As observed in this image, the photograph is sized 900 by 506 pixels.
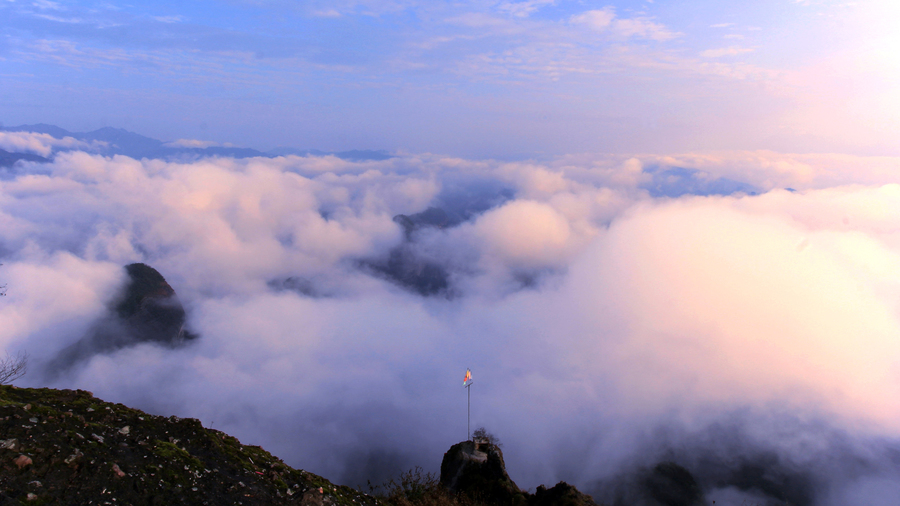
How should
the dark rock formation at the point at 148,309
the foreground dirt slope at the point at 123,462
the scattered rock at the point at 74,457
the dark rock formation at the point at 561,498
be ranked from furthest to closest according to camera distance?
the dark rock formation at the point at 148,309 → the dark rock formation at the point at 561,498 → the scattered rock at the point at 74,457 → the foreground dirt slope at the point at 123,462

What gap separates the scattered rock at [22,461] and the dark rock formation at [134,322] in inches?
7313

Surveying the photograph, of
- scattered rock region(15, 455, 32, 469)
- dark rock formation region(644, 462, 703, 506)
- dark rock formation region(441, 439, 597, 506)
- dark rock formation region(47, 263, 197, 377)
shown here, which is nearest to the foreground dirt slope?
scattered rock region(15, 455, 32, 469)

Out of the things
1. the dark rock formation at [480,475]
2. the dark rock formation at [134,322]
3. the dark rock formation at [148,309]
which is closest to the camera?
the dark rock formation at [480,475]

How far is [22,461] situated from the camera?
40.8 ft

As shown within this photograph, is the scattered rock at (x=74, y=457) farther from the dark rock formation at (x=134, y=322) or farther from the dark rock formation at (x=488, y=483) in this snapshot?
the dark rock formation at (x=134, y=322)

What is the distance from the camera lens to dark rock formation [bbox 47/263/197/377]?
160 meters

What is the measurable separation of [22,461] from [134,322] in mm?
190946

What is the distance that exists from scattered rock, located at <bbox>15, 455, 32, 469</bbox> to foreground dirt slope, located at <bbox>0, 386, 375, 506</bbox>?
23mm

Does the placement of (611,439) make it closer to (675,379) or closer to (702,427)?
(702,427)

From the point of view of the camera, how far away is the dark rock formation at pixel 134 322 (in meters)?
160

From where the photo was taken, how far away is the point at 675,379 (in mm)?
162125

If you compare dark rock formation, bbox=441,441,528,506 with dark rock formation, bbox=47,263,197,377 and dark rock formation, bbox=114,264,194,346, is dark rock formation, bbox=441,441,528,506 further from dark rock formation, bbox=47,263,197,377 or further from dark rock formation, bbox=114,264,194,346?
dark rock formation, bbox=47,263,197,377

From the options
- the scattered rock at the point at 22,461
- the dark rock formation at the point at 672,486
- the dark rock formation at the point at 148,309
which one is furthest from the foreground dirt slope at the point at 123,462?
the dark rock formation at the point at 148,309

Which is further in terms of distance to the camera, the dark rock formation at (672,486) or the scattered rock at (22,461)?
the dark rock formation at (672,486)
